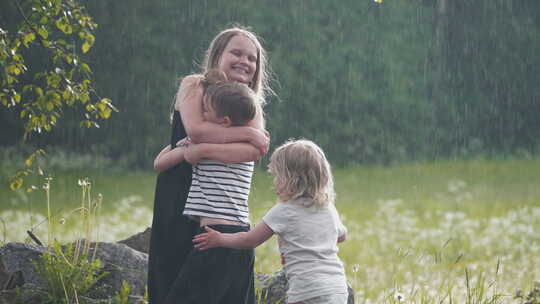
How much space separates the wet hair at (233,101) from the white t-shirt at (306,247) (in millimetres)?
408

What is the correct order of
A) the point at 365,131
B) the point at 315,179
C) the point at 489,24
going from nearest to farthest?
the point at 315,179, the point at 365,131, the point at 489,24

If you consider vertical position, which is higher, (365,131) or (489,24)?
(489,24)

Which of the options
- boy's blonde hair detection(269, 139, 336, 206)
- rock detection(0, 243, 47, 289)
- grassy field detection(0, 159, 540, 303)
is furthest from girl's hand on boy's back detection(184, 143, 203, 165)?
grassy field detection(0, 159, 540, 303)

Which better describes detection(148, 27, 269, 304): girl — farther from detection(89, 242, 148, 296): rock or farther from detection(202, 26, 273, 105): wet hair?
detection(89, 242, 148, 296): rock

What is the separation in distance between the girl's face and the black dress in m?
0.31

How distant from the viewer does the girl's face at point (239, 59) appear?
10.8ft

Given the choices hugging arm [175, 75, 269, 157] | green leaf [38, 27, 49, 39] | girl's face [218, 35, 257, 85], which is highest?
green leaf [38, 27, 49, 39]

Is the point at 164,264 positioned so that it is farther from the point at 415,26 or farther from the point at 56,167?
the point at 415,26

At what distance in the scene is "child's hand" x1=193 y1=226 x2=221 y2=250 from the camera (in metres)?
2.93

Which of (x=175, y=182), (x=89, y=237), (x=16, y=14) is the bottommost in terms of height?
(x=89, y=237)

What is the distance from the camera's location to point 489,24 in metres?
13.6

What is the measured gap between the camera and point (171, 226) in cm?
328

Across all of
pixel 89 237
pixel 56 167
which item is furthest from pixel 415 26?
pixel 89 237

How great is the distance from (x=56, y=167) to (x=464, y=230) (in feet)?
21.8
